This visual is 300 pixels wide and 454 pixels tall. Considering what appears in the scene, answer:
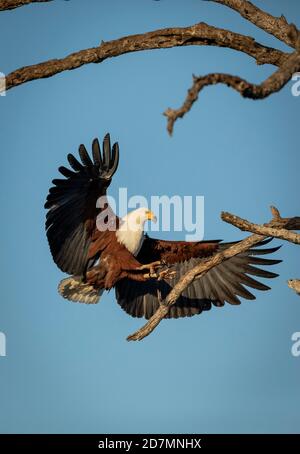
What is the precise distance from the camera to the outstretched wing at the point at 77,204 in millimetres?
7703

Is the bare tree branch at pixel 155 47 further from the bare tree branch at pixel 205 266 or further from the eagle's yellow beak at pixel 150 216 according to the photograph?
the eagle's yellow beak at pixel 150 216

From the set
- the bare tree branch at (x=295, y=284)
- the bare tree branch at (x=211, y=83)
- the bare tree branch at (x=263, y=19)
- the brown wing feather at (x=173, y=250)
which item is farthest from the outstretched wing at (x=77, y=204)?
the bare tree branch at (x=211, y=83)

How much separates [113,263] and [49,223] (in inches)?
31.9

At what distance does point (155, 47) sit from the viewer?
6508mm

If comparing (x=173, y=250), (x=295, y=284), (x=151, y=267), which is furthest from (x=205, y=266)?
(x=173, y=250)

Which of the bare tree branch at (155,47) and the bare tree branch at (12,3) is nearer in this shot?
the bare tree branch at (155,47)

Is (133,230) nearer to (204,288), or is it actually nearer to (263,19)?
(204,288)

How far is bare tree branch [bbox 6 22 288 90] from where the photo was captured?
638 centimetres

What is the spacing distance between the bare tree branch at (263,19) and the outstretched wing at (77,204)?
1815 millimetres

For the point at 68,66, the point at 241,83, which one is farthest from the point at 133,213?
the point at 241,83

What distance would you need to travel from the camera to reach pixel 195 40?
650cm

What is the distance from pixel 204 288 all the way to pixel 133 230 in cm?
123

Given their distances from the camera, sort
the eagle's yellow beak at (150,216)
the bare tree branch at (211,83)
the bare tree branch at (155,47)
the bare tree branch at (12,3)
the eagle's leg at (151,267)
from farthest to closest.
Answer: the eagle's yellow beak at (150,216)
the eagle's leg at (151,267)
the bare tree branch at (12,3)
the bare tree branch at (155,47)
the bare tree branch at (211,83)
